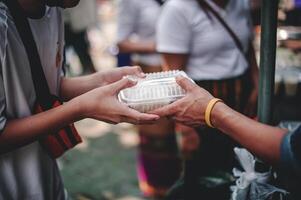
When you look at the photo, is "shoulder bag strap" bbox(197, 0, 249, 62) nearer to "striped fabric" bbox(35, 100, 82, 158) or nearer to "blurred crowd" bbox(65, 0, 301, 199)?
"blurred crowd" bbox(65, 0, 301, 199)

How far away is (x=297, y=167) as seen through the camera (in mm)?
1271

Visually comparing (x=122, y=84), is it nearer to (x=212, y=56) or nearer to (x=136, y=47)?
(x=212, y=56)

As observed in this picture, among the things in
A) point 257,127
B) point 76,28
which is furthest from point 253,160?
point 76,28

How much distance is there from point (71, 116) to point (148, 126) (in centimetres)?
201

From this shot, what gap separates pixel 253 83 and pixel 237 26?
420mm

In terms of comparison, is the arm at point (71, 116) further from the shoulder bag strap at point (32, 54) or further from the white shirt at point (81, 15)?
the white shirt at point (81, 15)

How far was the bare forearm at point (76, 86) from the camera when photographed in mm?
1973

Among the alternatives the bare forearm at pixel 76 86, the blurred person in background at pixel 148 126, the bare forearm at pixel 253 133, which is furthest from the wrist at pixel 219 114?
the blurred person in background at pixel 148 126

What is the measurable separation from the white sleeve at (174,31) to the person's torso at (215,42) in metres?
0.03

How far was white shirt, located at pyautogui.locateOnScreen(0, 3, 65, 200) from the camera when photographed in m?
1.47

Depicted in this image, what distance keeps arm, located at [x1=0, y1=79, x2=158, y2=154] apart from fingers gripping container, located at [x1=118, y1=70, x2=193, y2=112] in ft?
0.18

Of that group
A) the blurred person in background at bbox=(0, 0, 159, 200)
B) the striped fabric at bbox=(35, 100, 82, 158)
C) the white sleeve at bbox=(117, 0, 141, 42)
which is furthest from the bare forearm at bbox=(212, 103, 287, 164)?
the white sleeve at bbox=(117, 0, 141, 42)

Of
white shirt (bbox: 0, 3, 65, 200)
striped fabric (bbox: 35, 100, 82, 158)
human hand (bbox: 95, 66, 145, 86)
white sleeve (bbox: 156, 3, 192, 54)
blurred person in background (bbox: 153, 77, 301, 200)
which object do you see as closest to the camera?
blurred person in background (bbox: 153, 77, 301, 200)

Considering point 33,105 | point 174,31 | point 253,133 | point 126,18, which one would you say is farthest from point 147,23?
point 253,133
